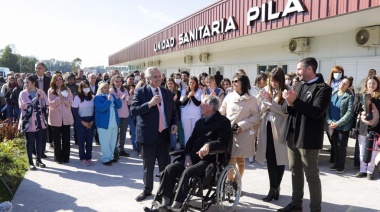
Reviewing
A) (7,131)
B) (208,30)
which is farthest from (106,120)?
(208,30)

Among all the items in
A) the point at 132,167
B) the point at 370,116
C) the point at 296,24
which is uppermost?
the point at 296,24

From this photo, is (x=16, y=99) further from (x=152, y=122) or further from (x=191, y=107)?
(x=152, y=122)

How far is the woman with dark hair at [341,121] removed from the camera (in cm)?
552

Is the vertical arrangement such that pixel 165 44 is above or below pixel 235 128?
above

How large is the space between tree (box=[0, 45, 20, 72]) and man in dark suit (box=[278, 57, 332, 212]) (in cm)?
6707

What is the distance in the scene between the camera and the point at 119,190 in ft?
15.2

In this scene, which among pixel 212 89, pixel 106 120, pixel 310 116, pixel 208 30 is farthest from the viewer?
pixel 208 30

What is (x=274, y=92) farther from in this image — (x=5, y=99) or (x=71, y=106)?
(x=5, y=99)

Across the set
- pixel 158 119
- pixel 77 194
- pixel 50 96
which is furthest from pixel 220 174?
pixel 50 96

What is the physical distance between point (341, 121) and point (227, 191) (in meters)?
3.01

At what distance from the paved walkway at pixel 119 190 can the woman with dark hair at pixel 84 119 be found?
27cm

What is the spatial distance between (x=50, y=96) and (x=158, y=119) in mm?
2877

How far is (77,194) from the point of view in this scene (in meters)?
4.44

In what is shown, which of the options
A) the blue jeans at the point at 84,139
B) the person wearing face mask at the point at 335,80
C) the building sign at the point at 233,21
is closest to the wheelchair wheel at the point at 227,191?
the person wearing face mask at the point at 335,80
